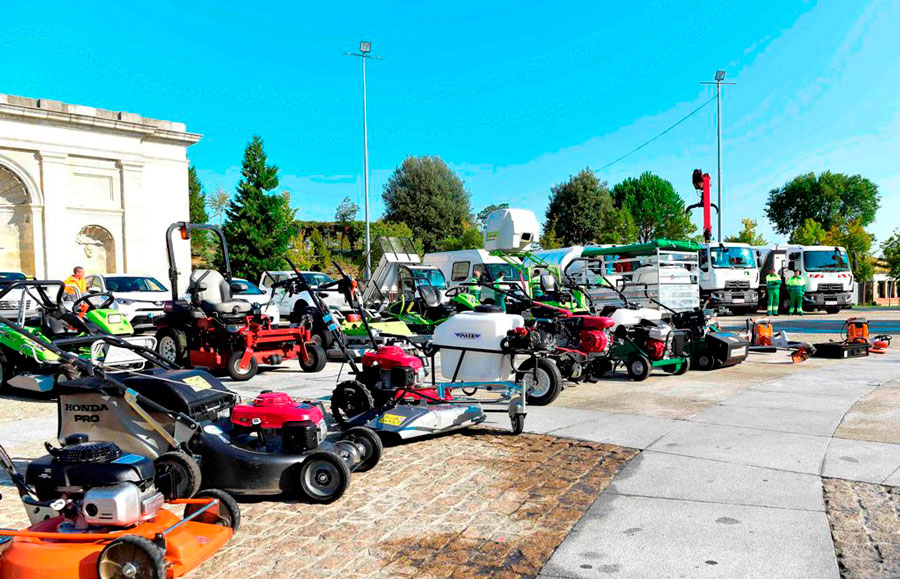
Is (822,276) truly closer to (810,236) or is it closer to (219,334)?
(219,334)

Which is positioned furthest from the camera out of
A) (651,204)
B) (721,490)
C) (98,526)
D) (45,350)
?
(651,204)

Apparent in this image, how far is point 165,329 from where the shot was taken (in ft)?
33.4

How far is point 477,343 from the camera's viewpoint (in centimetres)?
728

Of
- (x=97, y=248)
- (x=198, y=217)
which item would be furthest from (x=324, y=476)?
(x=198, y=217)

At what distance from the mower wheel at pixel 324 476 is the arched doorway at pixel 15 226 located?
27.9 meters

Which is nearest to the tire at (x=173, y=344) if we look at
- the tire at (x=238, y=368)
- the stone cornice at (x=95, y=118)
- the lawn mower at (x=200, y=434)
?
the tire at (x=238, y=368)

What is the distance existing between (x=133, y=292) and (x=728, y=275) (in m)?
19.4

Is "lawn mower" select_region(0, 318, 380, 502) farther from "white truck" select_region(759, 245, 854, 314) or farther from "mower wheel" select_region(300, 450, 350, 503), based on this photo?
"white truck" select_region(759, 245, 854, 314)

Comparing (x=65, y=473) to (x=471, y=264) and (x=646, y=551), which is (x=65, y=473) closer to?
(x=646, y=551)

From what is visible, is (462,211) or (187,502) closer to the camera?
(187,502)

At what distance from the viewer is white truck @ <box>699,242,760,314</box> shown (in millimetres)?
24047

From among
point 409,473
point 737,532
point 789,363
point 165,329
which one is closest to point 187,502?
point 409,473

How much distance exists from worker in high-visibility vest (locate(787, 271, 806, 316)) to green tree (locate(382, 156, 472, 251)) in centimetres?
3188

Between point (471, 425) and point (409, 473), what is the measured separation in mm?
1375
